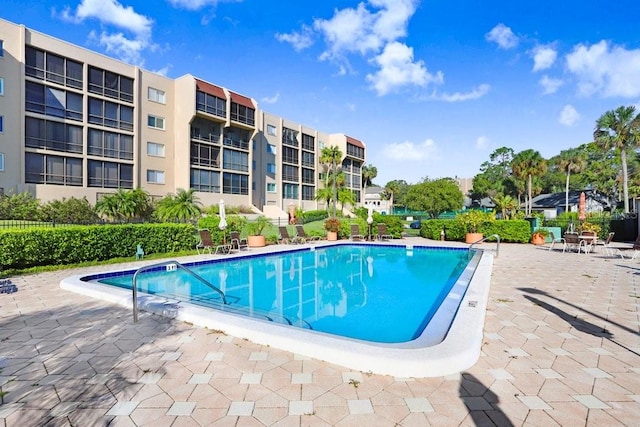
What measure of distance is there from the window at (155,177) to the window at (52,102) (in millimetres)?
5861

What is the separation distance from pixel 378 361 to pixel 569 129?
29.0 metres

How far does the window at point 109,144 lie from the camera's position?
24031mm

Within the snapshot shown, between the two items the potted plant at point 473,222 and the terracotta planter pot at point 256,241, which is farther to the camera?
the potted plant at point 473,222

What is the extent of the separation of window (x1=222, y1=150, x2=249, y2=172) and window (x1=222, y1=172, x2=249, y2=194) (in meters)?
0.71

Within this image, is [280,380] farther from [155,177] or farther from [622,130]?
[622,130]

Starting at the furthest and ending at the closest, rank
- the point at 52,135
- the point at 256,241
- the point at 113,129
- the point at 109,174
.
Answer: the point at 113,129
the point at 109,174
the point at 52,135
the point at 256,241

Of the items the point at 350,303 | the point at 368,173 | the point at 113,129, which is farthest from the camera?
the point at 368,173

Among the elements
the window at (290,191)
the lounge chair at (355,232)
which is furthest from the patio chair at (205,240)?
the window at (290,191)

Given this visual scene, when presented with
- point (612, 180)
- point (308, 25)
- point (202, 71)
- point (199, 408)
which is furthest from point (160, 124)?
point (612, 180)

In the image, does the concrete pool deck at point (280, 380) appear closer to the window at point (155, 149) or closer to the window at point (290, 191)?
the window at point (155, 149)

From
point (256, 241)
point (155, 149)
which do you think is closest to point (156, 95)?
point (155, 149)

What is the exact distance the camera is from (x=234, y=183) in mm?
32906

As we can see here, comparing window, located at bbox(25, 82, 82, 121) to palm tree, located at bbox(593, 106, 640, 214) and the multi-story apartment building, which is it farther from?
palm tree, located at bbox(593, 106, 640, 214)

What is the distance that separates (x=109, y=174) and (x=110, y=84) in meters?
6.62
